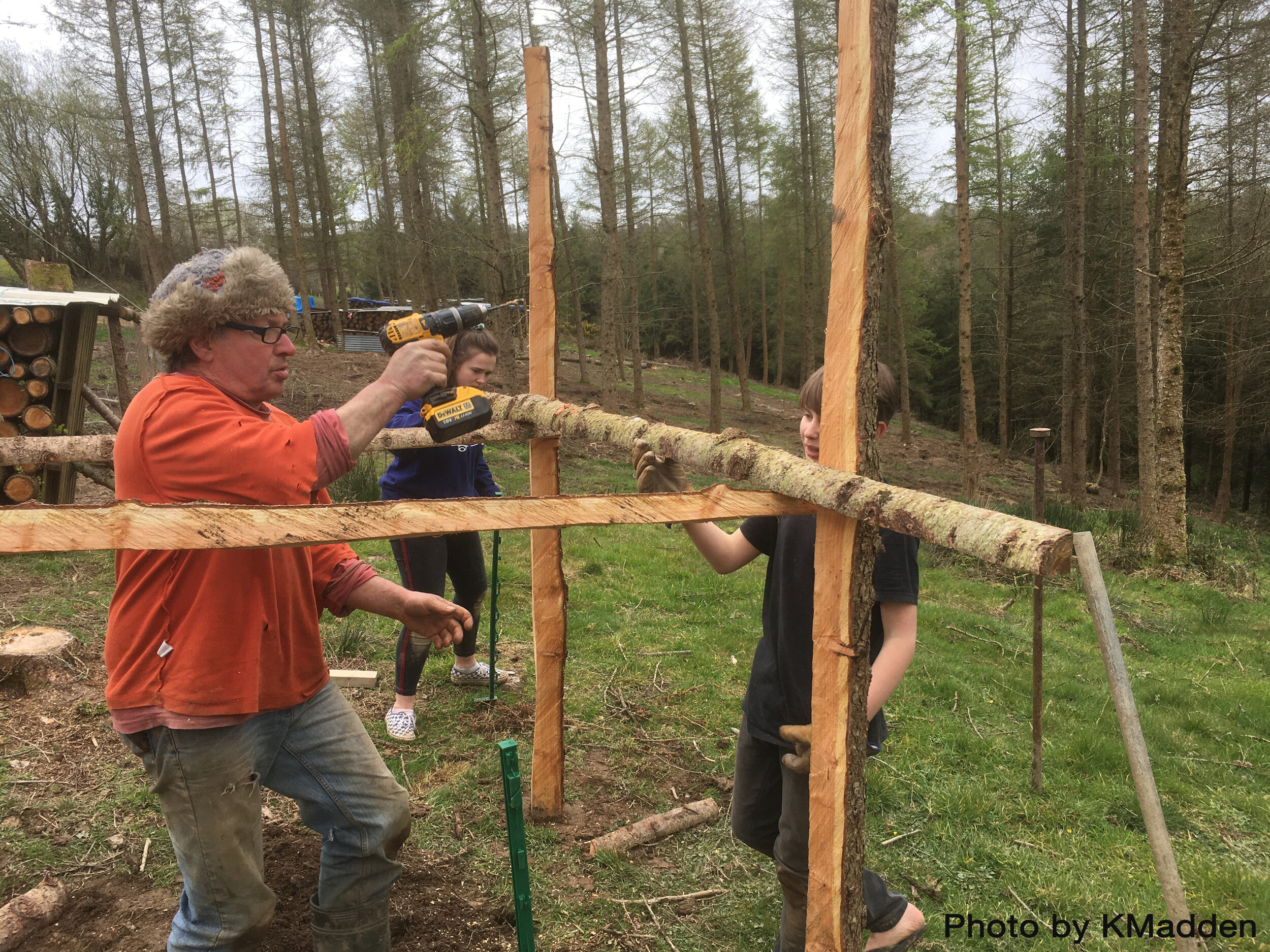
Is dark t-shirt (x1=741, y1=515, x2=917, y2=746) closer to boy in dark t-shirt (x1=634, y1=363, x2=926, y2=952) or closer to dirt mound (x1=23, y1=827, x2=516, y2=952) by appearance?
boy in dark t-shirt (x1=634, y1=363, x2=926, y2=952)

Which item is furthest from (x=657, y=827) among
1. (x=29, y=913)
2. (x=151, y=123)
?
(x=151, y=123)

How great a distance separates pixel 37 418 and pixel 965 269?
1184 cm

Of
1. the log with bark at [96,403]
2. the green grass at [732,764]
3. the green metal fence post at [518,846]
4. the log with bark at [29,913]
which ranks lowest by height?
the green grass at [732,764]

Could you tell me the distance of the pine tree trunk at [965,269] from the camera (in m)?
11.0

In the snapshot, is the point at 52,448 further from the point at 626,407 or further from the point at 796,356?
the point at 796,356

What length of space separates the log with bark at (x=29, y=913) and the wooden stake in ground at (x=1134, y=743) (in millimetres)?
2878

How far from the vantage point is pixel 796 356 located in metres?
30.7

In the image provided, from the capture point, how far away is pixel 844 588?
164 centimetres

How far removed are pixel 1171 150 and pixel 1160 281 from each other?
4.92 ft

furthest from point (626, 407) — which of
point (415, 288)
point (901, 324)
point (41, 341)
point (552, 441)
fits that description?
point (552, 441)

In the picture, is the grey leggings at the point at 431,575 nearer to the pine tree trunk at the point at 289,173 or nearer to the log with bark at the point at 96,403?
the log with bark at the point at 96,403

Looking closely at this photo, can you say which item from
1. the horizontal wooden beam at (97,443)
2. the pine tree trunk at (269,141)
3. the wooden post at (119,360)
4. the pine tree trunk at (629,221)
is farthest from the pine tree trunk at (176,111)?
the horizontal wooden beam at (97,443)

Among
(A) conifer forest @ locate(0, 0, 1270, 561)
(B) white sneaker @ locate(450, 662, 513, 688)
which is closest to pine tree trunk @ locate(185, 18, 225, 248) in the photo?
(A) conifer forest @ locate(0, 0, 1270, 561)

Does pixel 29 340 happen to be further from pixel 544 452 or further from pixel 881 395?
pixel 881 395
